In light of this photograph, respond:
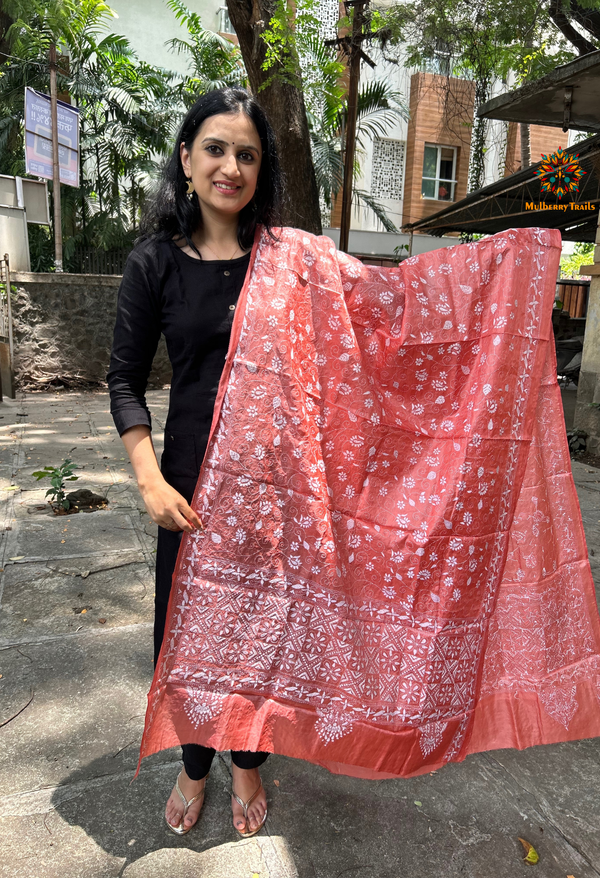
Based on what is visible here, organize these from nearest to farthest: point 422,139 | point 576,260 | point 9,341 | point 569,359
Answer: point 9,341 → point 569,359 → point 422,139 → point 576,260

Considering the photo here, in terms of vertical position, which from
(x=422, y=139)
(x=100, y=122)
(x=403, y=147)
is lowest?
(x=100, y=122)

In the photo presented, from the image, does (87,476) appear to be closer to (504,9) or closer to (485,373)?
(485,373)

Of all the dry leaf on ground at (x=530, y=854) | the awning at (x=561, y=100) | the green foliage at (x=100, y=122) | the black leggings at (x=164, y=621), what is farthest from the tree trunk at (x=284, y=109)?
the green foliage at (x=100, y=122)

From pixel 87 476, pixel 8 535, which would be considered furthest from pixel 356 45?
pixel 8 535

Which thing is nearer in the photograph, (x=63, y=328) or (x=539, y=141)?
(x=63, y=328)

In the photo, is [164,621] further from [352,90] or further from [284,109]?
[352,90]

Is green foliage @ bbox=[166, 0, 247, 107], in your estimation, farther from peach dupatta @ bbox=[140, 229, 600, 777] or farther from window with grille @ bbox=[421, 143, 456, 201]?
peach dupatta @ bbox=[140, 229, 600, 777]

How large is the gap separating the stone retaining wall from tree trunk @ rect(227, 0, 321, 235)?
380 cm

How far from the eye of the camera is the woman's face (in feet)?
5.11

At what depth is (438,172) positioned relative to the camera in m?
18.5

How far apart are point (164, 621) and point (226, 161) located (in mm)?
1122

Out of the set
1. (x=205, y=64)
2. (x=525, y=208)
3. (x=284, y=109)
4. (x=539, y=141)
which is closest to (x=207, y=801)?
(x=284, y=109)

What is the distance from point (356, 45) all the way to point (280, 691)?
726 centimetres

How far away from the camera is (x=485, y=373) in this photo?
175cm
